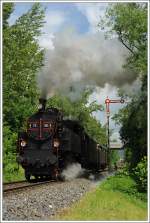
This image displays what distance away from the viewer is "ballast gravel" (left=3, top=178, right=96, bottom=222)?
1354 cm

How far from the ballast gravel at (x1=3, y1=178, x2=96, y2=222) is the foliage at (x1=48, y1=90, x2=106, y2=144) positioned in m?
6.77

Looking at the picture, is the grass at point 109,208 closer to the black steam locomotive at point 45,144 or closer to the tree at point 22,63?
the black steam locomotive at point 45,144

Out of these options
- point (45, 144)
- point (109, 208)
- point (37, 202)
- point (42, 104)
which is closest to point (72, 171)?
point (45, 144)

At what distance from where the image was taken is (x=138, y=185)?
68.8 feet

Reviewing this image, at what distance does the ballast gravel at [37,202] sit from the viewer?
13.5 meters

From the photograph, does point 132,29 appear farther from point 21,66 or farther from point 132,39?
point 21,66

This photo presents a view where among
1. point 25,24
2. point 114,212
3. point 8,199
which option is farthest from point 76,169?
point 114,212

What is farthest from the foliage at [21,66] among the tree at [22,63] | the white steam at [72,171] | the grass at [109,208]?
the grass at [109,208]

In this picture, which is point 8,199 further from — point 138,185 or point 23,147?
point 23,147

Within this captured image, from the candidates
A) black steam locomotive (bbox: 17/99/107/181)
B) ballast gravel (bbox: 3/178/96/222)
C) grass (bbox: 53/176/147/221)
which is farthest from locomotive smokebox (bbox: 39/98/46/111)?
grass (bbox: 53/176/147/221)

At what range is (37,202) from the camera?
628 inches

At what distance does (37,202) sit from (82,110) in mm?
23064

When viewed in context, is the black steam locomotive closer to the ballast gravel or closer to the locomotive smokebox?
the locomotive smokebox

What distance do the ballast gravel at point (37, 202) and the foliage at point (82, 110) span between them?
677 cm
